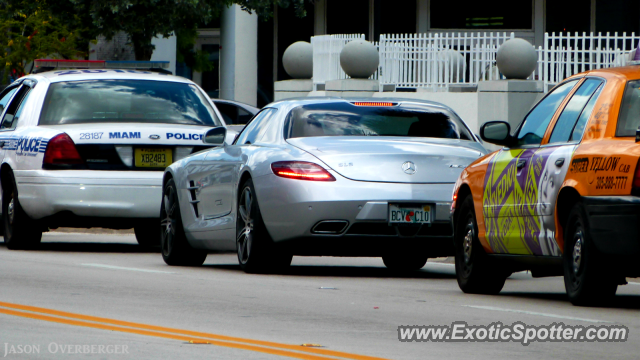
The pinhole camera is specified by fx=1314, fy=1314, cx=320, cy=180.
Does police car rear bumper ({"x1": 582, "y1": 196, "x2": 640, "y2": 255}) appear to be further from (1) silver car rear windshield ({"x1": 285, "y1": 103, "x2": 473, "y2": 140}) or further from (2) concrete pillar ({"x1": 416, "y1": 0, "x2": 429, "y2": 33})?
(2) concrete pillar ({"x1": 416, "y1": 0, "x2": 429, "y2": 33})

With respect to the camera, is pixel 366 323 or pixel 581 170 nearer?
pixel 366 323

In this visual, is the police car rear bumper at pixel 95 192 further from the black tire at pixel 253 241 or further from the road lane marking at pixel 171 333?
the road lane marking at pixel 171 333

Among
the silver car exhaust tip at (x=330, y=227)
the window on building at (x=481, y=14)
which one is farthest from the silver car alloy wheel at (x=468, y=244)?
the window on building at (x=481, y=14)

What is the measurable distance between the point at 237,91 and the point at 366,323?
23997 mm

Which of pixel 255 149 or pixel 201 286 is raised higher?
pixel 255 149

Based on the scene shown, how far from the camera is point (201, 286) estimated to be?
31.4ft

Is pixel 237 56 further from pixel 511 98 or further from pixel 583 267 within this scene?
pixel 583 267

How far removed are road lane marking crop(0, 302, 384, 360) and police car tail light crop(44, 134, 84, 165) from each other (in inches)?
188

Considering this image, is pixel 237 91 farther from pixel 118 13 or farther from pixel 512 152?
pixel 512 152

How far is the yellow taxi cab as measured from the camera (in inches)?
300

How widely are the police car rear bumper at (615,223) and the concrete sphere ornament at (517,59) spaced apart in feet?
37.4

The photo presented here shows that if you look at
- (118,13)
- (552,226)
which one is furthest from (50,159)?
(118,13)

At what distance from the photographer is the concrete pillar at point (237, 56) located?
31.0 m

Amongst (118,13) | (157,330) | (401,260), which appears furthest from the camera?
(118,13)
